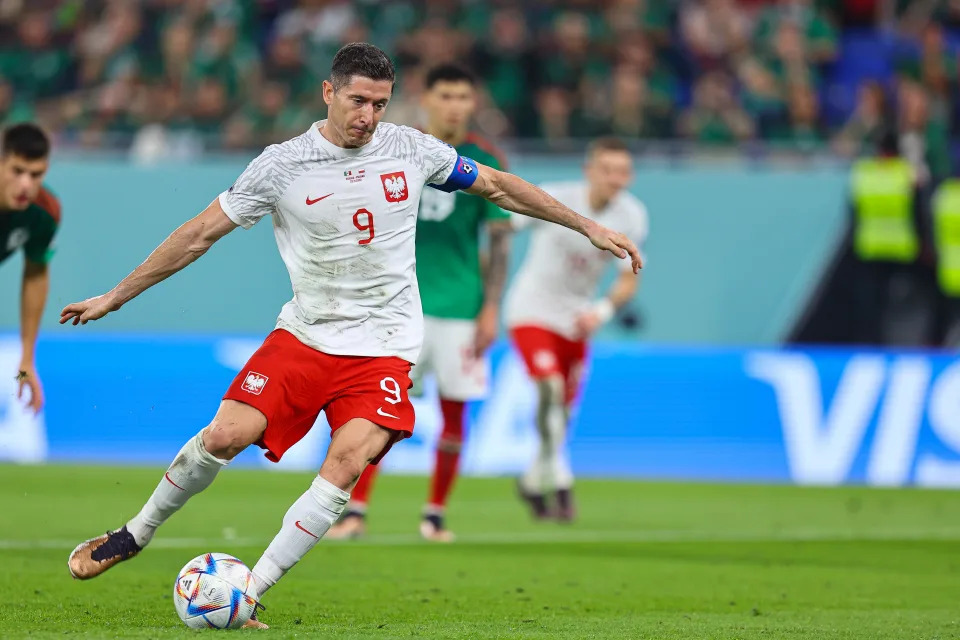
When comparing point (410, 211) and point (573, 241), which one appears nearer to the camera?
point (410, 211)

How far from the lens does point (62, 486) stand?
42.9ft

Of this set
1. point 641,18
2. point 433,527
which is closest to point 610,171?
point 433,527

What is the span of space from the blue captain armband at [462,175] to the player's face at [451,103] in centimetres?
316

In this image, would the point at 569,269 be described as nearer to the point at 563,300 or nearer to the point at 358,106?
the point at 563,300

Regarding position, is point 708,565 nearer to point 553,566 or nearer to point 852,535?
point 553,566

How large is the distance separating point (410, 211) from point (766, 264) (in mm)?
10866

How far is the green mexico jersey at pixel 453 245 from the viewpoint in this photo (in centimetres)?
1009

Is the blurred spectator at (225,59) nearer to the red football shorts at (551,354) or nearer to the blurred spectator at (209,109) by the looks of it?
the blurred spectator at (209,109)

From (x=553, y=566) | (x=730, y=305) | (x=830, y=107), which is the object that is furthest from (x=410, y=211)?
(x=830, y=107)

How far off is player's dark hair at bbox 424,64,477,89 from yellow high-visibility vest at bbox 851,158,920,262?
756cm

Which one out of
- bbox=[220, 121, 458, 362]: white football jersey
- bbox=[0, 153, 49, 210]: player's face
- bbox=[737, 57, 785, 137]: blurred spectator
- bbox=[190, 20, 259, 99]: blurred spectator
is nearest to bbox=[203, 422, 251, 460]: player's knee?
bbox=[220, 121, 458, 362]: white football jersey

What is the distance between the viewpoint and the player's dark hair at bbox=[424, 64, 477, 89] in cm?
986

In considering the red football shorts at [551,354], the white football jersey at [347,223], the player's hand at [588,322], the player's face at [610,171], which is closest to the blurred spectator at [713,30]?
the player's face at [610,171]

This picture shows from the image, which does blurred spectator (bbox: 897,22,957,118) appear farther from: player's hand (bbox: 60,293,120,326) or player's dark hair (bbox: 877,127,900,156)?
player's hand (bbox: 60,293,120,326)
